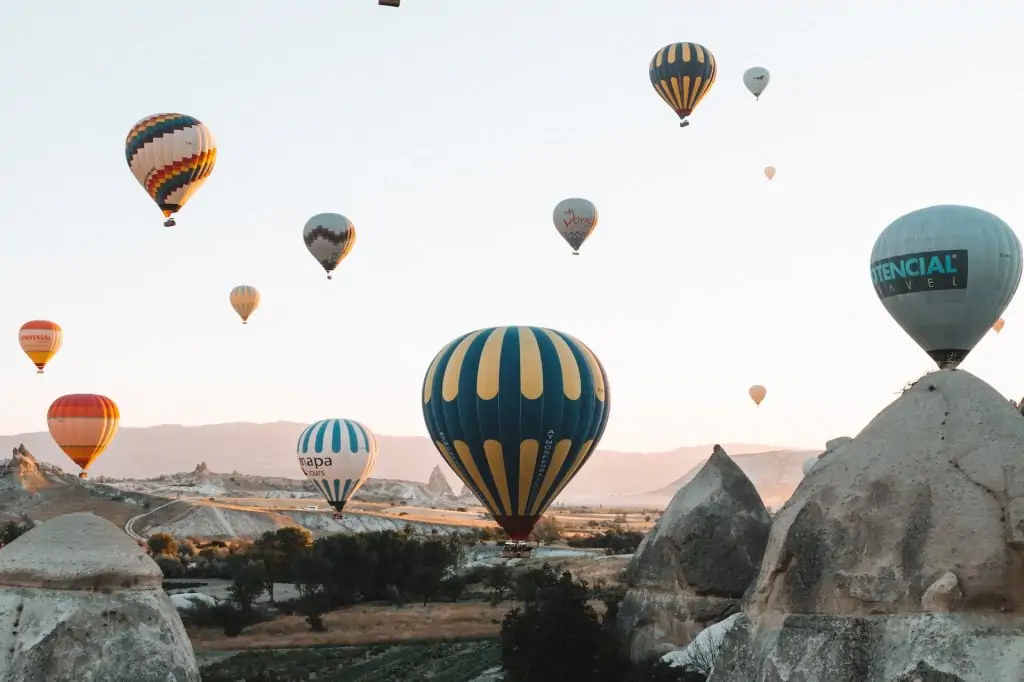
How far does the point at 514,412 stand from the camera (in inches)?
1129

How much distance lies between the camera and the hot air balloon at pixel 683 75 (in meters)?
51.3

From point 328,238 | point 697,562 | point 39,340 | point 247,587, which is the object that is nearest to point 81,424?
point 39,340

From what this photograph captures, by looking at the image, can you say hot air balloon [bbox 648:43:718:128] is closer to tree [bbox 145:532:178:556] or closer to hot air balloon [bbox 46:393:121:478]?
hot air balloon [bbox 46:393:121:478]

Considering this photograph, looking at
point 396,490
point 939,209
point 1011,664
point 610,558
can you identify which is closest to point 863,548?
point 1011,664

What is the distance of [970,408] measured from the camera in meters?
10.8

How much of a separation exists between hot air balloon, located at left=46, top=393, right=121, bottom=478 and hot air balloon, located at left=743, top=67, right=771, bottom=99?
127 feet

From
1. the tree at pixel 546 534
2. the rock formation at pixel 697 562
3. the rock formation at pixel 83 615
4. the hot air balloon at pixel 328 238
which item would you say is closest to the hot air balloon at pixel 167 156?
the hot air balloon at pixel 328 238

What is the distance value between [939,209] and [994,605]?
2677 centimetres

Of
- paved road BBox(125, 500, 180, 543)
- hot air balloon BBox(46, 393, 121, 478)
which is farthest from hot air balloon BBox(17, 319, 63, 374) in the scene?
paved road BBox(125, 500, 180, 543)

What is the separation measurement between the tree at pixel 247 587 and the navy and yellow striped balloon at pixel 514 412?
1406 centimetres

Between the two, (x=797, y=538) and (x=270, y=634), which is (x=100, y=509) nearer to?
(x=270, y=634)

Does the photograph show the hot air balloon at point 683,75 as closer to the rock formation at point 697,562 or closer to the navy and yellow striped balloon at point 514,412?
the navy and yellow striped balloon at point 514,412

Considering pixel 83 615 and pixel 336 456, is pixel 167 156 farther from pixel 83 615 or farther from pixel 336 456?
pixel 83 615

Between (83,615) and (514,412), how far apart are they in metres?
15.4
